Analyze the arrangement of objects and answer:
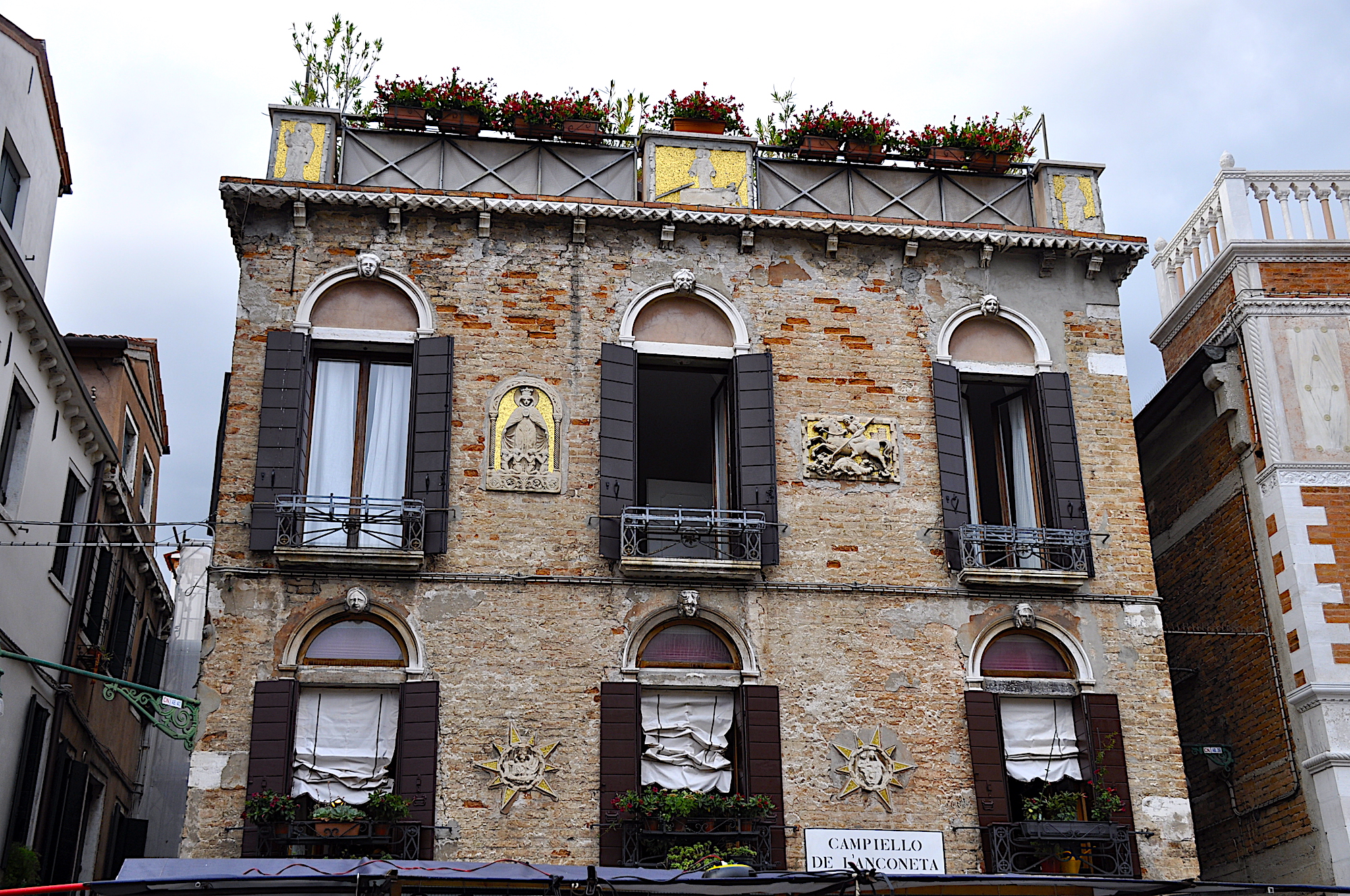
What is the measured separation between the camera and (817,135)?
53.7ft

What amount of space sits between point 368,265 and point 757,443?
4546 mm

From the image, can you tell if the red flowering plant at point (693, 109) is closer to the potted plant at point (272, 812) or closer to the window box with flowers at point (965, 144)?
the window box with flowers at point (965, 144)

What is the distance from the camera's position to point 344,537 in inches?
549

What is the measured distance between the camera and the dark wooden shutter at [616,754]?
42.4ft

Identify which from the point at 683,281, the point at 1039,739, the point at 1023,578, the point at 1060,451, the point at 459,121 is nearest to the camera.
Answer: the point at 1039,739

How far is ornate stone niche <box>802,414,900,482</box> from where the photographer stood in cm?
1477

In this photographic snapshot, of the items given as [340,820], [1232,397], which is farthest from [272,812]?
[1232,397]

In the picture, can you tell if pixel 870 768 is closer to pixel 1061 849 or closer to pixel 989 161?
pixel 1061 849

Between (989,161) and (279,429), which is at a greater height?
(989,161)

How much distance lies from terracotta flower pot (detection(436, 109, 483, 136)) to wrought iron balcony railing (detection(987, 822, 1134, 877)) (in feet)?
30.6

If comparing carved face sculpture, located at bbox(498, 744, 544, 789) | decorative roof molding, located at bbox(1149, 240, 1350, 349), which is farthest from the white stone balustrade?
carved face sculpture, located at bbox(498, 744, 544, 789)

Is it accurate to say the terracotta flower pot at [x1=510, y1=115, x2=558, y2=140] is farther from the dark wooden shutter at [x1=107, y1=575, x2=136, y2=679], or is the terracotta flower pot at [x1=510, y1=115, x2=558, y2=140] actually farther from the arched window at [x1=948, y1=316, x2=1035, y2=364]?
the dark wooden shutter at [x1=107, y1=575, x2=136, y2=679]

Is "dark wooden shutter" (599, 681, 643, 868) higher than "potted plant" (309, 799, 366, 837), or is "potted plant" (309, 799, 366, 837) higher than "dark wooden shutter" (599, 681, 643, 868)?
"dark wooden shutter" (599, 681, 643, 868)

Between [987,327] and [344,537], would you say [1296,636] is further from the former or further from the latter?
[344,537]
